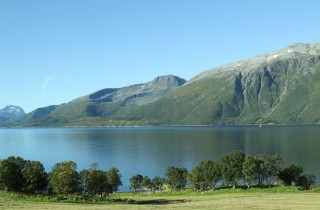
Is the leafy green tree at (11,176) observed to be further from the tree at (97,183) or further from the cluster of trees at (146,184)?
the cluster of trees at (146,184)

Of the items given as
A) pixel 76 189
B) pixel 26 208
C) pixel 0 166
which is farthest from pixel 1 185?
pixel 26 208

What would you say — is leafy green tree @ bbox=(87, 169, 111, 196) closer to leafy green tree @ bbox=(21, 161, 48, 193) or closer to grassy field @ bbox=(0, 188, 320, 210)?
leafy green tree @ bbox=(21, 161, 48, 193)

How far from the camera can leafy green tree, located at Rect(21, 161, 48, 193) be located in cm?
10138

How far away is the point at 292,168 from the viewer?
121562 millimetres

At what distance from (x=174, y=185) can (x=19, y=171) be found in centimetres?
4961

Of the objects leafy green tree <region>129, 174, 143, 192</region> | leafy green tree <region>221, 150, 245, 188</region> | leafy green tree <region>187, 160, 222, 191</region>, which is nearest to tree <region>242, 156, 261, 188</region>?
leafy green tree <region>221, 150, 245, 188</region>

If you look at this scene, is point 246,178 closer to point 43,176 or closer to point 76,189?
point 76,189

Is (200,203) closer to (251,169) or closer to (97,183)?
(97,183)

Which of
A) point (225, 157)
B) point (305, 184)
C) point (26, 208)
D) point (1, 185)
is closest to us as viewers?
point (26, 208)

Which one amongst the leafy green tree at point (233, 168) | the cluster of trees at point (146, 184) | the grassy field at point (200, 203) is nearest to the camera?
the grassy field at point (200, 203)

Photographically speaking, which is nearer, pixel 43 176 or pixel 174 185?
pixel 43 176

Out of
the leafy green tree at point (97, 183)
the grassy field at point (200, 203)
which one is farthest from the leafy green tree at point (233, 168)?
the leafy green tree at point (97, 183)

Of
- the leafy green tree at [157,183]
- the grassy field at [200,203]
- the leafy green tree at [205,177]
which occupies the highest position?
the grassy field at [200,203]

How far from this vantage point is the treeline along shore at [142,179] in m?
101
